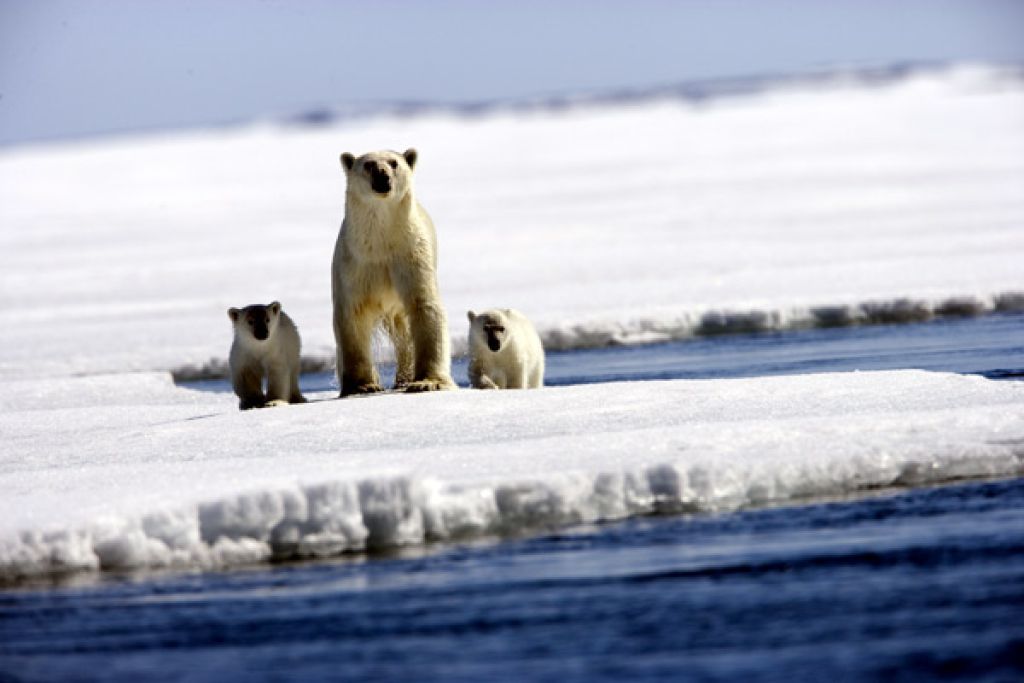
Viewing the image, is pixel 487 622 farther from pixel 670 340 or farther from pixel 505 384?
A: pixel 670 340

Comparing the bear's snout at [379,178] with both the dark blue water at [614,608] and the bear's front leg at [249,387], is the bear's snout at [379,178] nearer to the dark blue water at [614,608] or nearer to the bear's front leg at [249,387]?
the bear's front leg at [249,387]

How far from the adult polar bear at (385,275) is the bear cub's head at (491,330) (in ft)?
1.19

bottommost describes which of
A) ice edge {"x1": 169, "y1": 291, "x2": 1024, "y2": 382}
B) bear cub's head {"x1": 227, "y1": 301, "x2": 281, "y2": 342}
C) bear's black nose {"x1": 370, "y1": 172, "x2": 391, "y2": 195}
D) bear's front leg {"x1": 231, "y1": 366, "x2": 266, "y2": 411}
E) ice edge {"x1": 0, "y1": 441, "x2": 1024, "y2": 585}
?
ice edge {"x1": 0, "y1": 441, "x2": 1024, "y2": 585}

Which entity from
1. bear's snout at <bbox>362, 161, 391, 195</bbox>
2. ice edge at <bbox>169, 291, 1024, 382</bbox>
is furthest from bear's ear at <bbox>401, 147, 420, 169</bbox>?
ice edge at <bbox>169, 291, 1024, 382</bbox>

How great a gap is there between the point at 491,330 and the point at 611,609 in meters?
3.77

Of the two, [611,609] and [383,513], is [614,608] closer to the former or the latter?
[611,609]

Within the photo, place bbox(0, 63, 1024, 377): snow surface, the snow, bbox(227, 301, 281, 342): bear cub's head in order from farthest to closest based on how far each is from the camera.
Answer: bbox(0, 63, 1024, 377): snow surface
bbox(227, 301, 281, 342): bear cub's head
the snow

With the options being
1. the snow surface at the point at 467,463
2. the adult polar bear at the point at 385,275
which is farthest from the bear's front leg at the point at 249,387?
the snow surface at the point at 467,463

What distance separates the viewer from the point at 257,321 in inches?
295

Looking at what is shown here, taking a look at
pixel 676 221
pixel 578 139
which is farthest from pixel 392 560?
pixel 578 139

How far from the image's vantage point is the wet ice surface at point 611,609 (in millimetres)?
4027

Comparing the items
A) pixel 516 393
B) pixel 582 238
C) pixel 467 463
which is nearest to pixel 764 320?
pixel 516 393

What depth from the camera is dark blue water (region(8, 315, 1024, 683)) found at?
159 inches

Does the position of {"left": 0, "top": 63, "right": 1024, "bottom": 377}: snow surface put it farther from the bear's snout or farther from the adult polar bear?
the bear's snout
